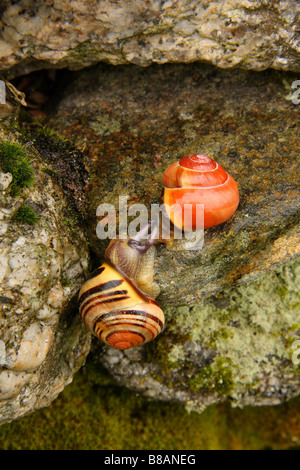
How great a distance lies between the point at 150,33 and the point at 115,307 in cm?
190

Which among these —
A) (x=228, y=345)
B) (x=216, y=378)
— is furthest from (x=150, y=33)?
(x=216, y=378)

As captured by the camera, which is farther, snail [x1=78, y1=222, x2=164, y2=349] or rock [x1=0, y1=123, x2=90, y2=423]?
snail [x1=78, y1=222, x2=164, y2=349]

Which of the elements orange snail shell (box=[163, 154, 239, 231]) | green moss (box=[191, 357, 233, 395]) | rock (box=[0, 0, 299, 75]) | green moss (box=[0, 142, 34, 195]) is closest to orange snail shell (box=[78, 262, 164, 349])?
orange snail shell (box=[163, 154, 239, 231])

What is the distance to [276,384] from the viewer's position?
3391 millimetres

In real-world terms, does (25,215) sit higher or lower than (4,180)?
lower

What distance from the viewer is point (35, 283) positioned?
2277 millimetres

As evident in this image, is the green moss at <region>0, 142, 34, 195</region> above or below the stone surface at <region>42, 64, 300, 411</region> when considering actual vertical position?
above

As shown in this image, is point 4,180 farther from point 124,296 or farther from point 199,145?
point 199,145

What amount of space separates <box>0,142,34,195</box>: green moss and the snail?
70cm

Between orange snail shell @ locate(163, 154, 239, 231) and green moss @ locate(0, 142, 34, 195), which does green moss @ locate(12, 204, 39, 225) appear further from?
orange snail shell @ locate(163, 154, 239, 231)

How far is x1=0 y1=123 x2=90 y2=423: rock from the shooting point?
7.27 feet

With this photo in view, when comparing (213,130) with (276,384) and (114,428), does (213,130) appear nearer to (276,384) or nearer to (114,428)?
(276,384)

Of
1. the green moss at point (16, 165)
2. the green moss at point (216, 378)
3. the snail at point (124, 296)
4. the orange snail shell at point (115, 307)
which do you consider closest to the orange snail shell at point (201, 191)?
the snail at point (124, 296)

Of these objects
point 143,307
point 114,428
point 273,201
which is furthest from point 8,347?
point 273,201
